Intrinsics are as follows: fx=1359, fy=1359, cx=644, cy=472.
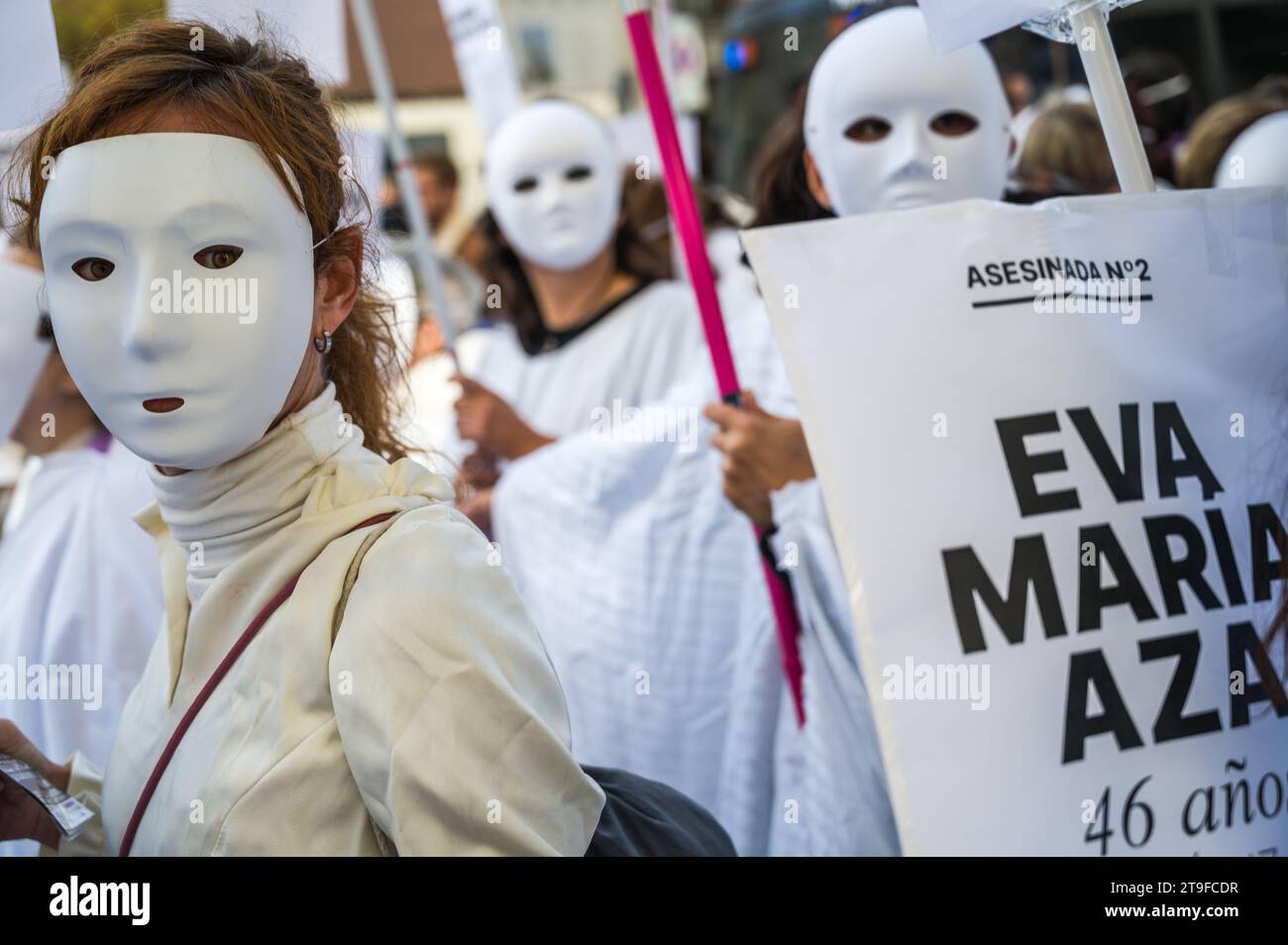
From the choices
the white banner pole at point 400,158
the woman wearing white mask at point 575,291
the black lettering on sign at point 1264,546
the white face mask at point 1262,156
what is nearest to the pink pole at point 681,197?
the black lettering on sign at point 1264,546

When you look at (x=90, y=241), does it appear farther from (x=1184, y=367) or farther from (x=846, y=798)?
(x=846, y=798)

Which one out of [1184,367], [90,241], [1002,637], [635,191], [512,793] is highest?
[635,191]

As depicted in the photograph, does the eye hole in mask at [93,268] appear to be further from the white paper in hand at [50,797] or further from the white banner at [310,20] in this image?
the white banner at [310,20]

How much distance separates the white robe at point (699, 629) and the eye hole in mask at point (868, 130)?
0.53 m

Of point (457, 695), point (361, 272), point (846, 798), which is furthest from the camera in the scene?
point (846, 798)

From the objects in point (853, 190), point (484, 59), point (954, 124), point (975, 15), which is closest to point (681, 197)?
point (853, 190)

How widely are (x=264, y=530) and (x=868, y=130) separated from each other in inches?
48.4

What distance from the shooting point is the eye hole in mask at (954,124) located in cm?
211

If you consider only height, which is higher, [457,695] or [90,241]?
[90,241]

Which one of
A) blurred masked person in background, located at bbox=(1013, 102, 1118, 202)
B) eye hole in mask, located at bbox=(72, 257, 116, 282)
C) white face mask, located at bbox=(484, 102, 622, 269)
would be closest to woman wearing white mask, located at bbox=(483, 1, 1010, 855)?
white face mask, located at bbox=(484, 102, 622, 269)

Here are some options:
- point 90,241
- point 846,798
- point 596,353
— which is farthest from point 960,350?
point 596,353

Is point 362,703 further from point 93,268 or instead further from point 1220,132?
point 1220,132
